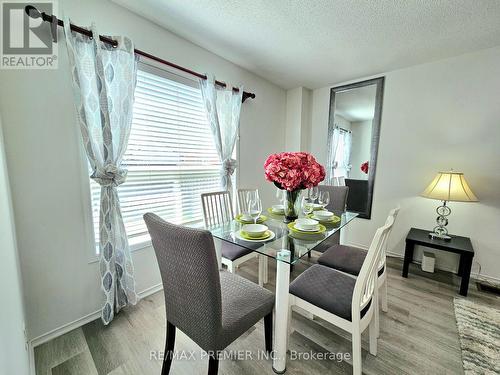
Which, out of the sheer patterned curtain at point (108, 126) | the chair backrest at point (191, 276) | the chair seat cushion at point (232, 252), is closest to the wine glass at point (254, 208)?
the chair seat cushion at point (232, 252)

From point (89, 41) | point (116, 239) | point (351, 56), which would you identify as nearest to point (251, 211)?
point (116, 239)

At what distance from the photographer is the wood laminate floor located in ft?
4.30

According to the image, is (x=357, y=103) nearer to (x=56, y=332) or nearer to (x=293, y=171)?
(x=293, y=171)

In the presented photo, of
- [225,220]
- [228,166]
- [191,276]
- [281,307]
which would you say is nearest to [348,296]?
[281,307]

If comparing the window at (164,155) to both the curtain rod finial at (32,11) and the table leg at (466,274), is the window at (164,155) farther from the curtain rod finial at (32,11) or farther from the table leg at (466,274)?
the table leg at (466,274)

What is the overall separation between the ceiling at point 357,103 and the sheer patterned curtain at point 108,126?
2.80m

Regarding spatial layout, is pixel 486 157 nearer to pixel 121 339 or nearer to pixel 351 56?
pixel 351 56

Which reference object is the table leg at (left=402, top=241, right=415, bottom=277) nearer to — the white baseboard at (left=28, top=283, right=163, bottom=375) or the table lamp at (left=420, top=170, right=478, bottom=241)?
the table lamp at (left=420, top=170, right=478, bottom=241)

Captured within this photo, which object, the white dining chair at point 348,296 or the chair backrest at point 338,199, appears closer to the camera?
the white dining chair at point 348,296

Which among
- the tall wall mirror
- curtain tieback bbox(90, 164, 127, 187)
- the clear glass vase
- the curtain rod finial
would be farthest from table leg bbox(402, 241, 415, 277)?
the curtain rod finial

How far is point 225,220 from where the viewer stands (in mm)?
2182

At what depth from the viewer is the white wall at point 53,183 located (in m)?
1.32

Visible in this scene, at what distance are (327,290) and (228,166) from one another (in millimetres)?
1701

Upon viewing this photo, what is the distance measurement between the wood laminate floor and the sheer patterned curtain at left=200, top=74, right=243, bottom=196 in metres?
1.55
